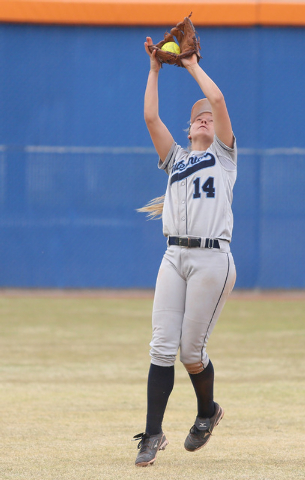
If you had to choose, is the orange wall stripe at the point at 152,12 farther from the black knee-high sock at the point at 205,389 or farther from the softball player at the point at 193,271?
the black knee-high sock at the point at 205,389

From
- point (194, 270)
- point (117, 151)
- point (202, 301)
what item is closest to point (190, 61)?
point (194, 270)

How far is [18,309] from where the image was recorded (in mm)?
12180

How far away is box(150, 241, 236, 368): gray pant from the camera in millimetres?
4422

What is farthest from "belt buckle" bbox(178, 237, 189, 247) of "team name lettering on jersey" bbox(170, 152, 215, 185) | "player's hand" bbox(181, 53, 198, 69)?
"player's hand" bbox(181, 53, 198, 69)

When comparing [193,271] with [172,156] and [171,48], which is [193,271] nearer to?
[172,156]

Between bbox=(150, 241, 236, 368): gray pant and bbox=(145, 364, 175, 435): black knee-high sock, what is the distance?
6cm

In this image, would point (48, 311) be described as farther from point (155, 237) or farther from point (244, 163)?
point (244, 163)

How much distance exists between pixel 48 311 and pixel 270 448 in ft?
25.0

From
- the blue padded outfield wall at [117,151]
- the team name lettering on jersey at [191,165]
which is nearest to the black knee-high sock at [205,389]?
the team name lettering on jersey at [191,165]

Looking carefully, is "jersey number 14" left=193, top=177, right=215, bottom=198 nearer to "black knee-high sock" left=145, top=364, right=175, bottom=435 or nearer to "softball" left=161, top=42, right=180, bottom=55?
"softball" left=161, top=42, right=180, bottom=55

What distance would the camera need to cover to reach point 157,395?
4.46 meters

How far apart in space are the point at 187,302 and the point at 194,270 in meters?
0.18

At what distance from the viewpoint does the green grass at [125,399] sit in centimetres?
434

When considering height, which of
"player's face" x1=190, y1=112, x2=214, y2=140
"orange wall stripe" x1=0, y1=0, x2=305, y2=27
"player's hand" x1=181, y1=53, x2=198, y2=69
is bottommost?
"player's face" x1=190, y1=112, x2=214, y2=140
